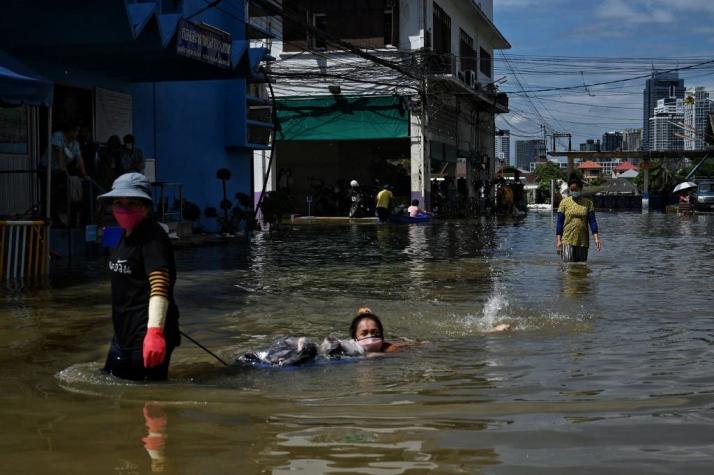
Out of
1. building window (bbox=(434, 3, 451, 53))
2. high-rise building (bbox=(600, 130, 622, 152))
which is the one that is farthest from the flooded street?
high-rise building (bbox=(600, 130, 622, 152))

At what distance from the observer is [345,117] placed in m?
36.6

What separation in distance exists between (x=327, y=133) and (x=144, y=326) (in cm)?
3178

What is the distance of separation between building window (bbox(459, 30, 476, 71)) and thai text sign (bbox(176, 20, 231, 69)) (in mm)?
27051

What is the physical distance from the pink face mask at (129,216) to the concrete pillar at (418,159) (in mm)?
31102

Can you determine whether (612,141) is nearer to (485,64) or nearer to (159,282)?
(485,64)

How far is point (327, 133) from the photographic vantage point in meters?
36.7

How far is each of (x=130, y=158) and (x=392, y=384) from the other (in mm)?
12736

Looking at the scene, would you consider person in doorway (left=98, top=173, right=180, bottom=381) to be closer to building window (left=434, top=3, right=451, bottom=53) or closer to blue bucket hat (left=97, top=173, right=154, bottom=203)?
blue bucket hat (left=97, top=173, right=154, bottom=203)

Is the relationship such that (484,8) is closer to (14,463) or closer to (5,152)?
(5,152)

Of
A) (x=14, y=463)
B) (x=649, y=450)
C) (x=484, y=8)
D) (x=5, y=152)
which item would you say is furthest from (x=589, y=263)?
(x=484, y=8)

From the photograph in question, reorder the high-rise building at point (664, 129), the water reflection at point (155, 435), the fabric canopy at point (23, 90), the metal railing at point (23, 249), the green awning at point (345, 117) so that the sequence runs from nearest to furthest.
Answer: the water reflection at point (155, 435) → the fabric canopy at point (23, 90) → the metal railing at point (23, 249) → the green awning at point (345, 117) → the high-rise building at point (664, 129)

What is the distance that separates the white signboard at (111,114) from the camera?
1848cm

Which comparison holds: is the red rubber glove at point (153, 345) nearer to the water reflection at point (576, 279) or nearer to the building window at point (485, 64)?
the water reflection at point (576, 279)

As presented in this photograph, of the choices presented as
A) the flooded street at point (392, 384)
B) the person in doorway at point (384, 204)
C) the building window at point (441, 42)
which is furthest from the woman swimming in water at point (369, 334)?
the building window at point (441, 42)
